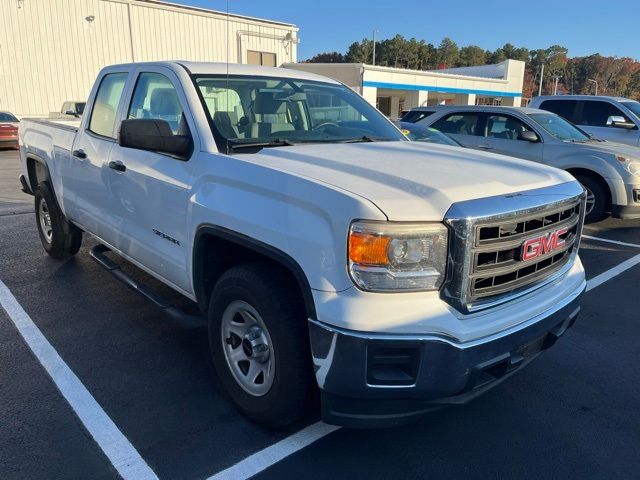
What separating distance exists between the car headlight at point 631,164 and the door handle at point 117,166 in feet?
22.5

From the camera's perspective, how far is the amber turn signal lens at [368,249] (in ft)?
6.96

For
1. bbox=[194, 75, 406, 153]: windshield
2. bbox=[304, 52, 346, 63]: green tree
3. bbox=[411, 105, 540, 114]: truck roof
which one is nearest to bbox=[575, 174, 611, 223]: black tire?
bbox=[411, 105, 540, 114]: truck roof

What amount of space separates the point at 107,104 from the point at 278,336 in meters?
2.99

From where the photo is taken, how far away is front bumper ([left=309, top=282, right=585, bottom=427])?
2129mm

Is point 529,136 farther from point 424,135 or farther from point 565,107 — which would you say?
point 565,107

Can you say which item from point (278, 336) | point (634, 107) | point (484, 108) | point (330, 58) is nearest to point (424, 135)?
point (484, 108)

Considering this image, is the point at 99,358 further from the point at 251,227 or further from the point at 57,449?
the point at 251,227

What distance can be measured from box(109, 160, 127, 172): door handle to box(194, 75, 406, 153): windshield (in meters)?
0.88

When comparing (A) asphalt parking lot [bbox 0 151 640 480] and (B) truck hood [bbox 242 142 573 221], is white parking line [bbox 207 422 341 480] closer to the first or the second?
(A) asphalt parking lot [bbox 0 151 640 480]

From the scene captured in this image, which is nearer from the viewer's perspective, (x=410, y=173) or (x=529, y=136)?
(x=410, y=173)

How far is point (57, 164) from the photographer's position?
16.6 feet

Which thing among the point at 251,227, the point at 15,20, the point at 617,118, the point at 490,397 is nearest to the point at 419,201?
the point at 251,227

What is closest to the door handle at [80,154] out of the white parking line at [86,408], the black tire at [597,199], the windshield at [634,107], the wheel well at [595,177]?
the white parking line at [86,408]

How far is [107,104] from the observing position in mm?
4383
